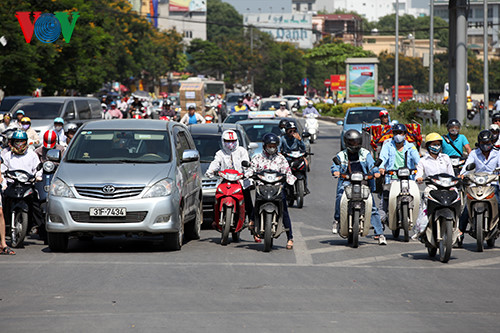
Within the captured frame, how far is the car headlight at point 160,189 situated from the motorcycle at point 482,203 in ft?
13.1

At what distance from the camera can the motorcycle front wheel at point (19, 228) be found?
13219 mm

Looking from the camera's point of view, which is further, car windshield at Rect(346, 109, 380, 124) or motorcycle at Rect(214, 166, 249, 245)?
car windshield at Rect(346, 109, 380, 124)

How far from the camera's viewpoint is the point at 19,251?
13055mm

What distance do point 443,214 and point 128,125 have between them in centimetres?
474

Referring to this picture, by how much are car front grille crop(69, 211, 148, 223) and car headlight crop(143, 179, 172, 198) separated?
0.26m

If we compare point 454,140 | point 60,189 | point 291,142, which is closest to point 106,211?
point 60,189

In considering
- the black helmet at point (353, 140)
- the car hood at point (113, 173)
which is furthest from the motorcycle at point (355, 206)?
the car hood at point (113, 173)

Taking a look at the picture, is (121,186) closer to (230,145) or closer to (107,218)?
(107,218)

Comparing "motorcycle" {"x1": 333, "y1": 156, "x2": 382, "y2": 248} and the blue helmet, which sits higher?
the blue helmet

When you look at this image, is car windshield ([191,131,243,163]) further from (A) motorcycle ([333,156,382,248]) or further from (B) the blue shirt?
(A) motorcycle ([333,156,382,248])

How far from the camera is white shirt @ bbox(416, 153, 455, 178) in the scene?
43.5 ft

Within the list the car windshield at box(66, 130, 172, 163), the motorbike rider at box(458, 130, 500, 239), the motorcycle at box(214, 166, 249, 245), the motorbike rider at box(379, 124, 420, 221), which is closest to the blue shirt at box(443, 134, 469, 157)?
the motorbike rider at box(379, 124, 420, 221)

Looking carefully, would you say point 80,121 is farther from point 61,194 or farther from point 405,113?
point 405,113

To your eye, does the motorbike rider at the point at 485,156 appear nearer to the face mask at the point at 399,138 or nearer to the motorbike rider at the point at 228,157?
the face mask at the point at 399,138
